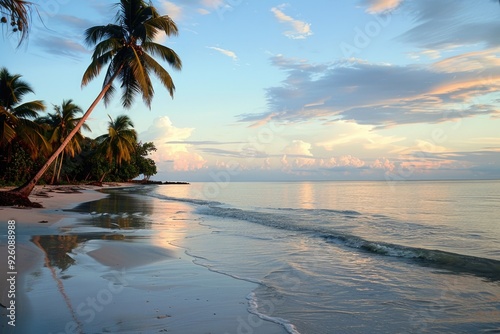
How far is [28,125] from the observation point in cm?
2336

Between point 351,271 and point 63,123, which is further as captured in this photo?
point 63,123

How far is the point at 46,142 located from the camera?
2486cm

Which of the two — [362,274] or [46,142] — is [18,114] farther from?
[362,274]

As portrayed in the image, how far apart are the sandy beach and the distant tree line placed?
665 inches

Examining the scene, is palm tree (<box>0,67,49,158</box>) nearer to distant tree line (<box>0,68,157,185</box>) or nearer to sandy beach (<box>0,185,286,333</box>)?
distant tree line (<box>0,68,157,185</box>)

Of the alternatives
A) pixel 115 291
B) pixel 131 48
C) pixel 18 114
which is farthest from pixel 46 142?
pixel 115 291

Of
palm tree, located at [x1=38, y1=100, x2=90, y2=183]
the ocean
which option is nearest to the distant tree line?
palm tree, located at [x1=38, y1=100, x2=90, y2=183]

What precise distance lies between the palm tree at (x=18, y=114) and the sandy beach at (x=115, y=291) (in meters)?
16.1

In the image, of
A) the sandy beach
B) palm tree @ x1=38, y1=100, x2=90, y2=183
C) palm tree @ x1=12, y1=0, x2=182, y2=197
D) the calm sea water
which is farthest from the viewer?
palm tree @ x1=38, y1=100, x2=90, y2=183

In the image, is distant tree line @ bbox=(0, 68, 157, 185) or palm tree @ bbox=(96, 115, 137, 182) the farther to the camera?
palm tree @ bbox=(96, 115, 137, 182)

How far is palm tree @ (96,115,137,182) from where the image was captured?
49.7 m

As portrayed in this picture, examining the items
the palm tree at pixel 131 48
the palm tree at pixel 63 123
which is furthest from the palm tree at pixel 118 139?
the palm tree at pixel 131 48

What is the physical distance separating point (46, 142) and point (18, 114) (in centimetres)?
332

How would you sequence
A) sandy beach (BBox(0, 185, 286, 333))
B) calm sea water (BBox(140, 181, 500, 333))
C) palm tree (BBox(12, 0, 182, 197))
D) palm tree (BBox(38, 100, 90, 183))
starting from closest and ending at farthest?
sandy beach (BBox(0, 185, 286, 333)) < calm sea water (BBox(140, 181, 500, 333)) < palm tree (BBox(12, 0, 182, 197)) < palm tree (BBox(38, 100, 90, 183))
